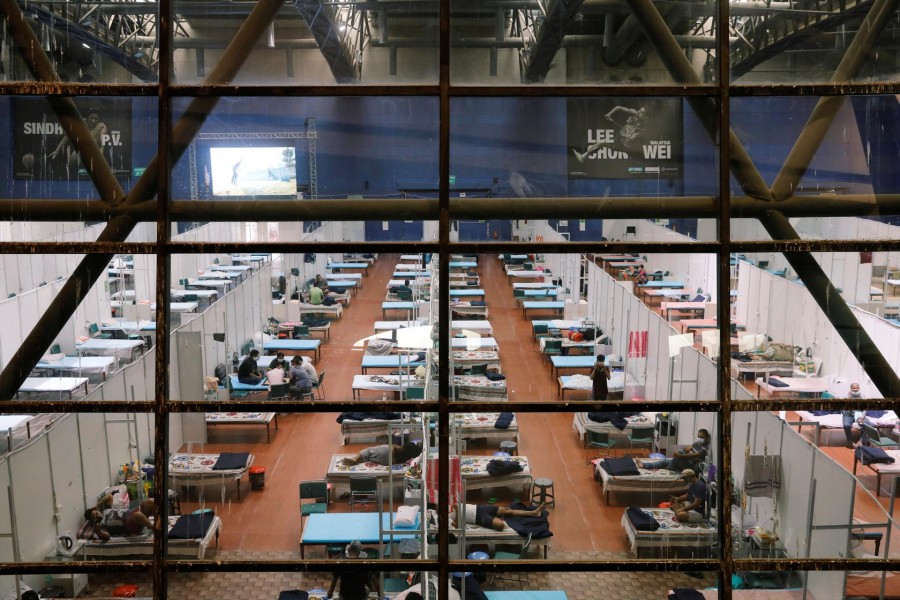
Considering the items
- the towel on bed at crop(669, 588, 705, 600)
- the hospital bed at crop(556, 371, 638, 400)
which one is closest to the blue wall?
the hospital bed at crop(556, 371, 638, 400)

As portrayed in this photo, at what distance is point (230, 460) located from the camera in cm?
411

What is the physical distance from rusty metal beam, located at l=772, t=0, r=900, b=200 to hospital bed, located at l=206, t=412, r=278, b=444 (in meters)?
2.91

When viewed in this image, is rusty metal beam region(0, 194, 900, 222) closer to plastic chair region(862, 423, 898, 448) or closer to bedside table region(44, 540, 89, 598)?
bedside table region(44, 540, 89, 598)

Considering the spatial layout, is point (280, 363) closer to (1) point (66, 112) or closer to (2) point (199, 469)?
(2) point (199, 469)

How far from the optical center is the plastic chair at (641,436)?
429cm

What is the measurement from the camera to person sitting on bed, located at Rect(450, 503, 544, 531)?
165 inches

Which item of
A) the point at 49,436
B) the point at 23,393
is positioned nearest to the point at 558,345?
the point at 23,393

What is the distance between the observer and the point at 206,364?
13.9 ft

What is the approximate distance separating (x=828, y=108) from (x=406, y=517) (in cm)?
314

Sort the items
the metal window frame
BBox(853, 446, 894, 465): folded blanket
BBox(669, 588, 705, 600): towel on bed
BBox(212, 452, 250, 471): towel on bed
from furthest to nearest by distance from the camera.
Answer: BBox(853, 446, 894, 465): folded blanket
BBox(669, 588, 705, 600): towel on bed
BBox(212, 452, 250, 471): towel on bed
the metal window frame

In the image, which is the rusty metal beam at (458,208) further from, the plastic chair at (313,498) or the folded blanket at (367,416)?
the plastic chair at (313,498)

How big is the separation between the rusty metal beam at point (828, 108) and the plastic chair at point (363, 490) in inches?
103

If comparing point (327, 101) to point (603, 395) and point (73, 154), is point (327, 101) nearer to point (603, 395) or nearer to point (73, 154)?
point (73, 154)

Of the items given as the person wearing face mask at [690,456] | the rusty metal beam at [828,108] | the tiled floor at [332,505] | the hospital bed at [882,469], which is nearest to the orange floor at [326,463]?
the tiled floor at [332,505]
